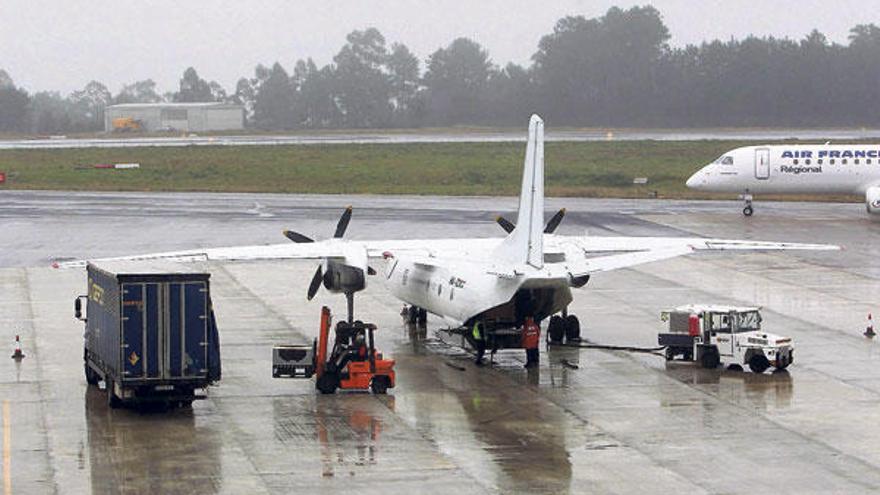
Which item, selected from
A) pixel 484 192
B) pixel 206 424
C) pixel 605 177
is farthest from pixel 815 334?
pixel 605 177

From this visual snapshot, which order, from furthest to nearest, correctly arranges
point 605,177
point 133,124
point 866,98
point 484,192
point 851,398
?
point 133,124
point 866,98
point 605,177
point 484,192
point 851,398

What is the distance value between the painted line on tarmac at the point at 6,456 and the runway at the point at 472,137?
110 meters

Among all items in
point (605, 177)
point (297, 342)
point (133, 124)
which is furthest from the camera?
point (133, 124)

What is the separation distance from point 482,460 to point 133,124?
172 metres

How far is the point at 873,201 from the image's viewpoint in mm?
72625

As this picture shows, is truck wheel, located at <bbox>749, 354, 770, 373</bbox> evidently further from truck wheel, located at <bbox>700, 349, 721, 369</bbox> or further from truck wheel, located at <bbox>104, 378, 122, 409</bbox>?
truck wheel, located at <bbox>104, 378, 122, 409</bbox>

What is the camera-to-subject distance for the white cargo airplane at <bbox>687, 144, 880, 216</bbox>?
255ft

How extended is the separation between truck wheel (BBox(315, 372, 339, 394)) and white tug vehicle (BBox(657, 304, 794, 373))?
911 centimetres

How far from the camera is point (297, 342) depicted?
4209cm

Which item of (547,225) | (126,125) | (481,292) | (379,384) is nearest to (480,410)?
(379,384)

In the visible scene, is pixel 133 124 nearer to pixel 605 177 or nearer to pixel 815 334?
pixel 605 177

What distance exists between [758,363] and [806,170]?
1706 inches

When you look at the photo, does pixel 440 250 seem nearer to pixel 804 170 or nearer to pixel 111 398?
Result: pixel 111 398

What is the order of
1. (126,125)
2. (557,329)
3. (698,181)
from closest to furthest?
(557,329), (698,181), (126,125)
